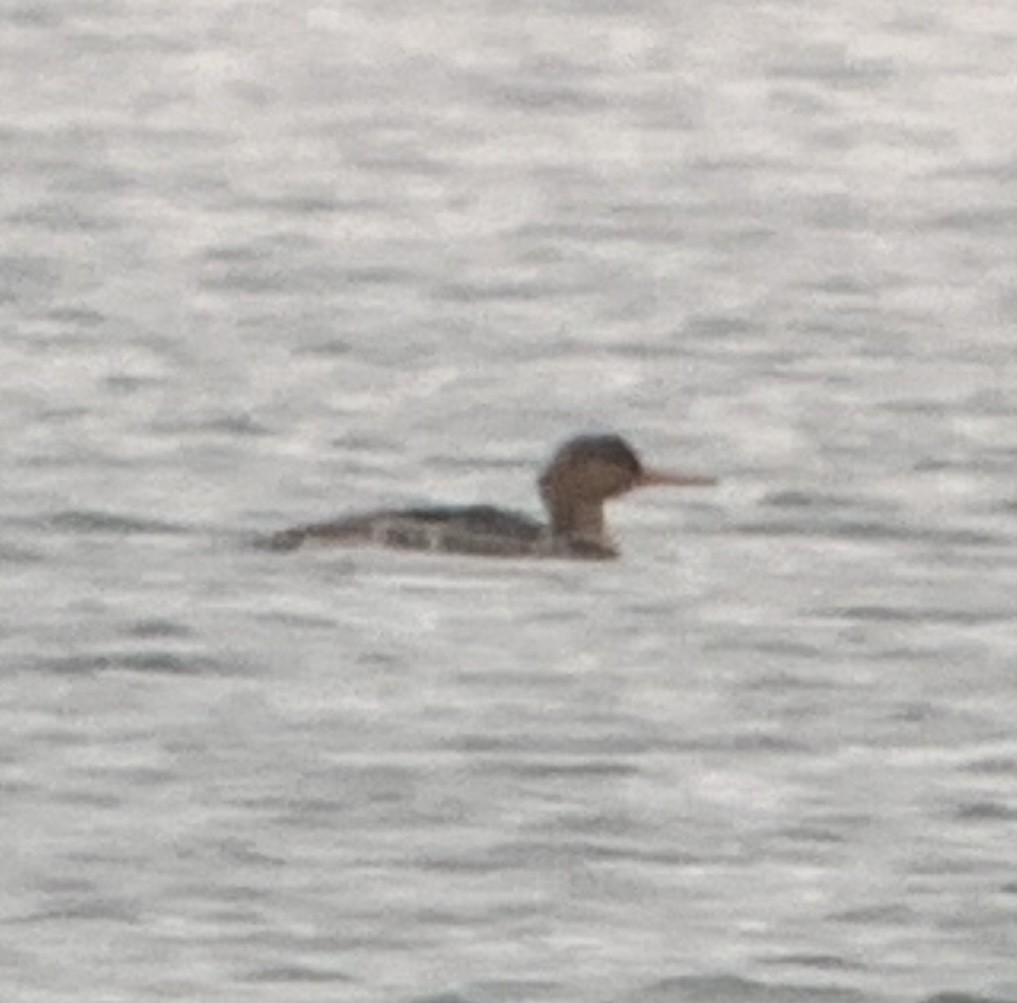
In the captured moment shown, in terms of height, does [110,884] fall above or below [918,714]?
below

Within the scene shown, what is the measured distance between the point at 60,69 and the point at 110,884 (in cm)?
1622

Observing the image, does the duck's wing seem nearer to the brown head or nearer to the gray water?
the gray water

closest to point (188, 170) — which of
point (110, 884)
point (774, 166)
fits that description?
point (774, 166)

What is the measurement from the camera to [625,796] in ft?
50.7

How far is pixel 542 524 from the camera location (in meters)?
18.7

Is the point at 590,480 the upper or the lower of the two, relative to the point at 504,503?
lower

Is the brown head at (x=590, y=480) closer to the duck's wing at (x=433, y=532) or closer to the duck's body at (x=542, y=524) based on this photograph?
the duck's body at (x=542, y=524)

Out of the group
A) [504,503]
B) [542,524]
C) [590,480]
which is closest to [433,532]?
[542,524]

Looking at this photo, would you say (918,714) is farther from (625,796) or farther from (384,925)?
(384,925)

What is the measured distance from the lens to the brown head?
744 inches

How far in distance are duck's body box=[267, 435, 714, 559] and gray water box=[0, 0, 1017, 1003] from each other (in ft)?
0.24

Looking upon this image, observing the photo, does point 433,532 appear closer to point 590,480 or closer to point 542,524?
point 542,524

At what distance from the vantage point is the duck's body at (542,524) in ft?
60.4

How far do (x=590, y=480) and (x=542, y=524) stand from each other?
13.3 inches
